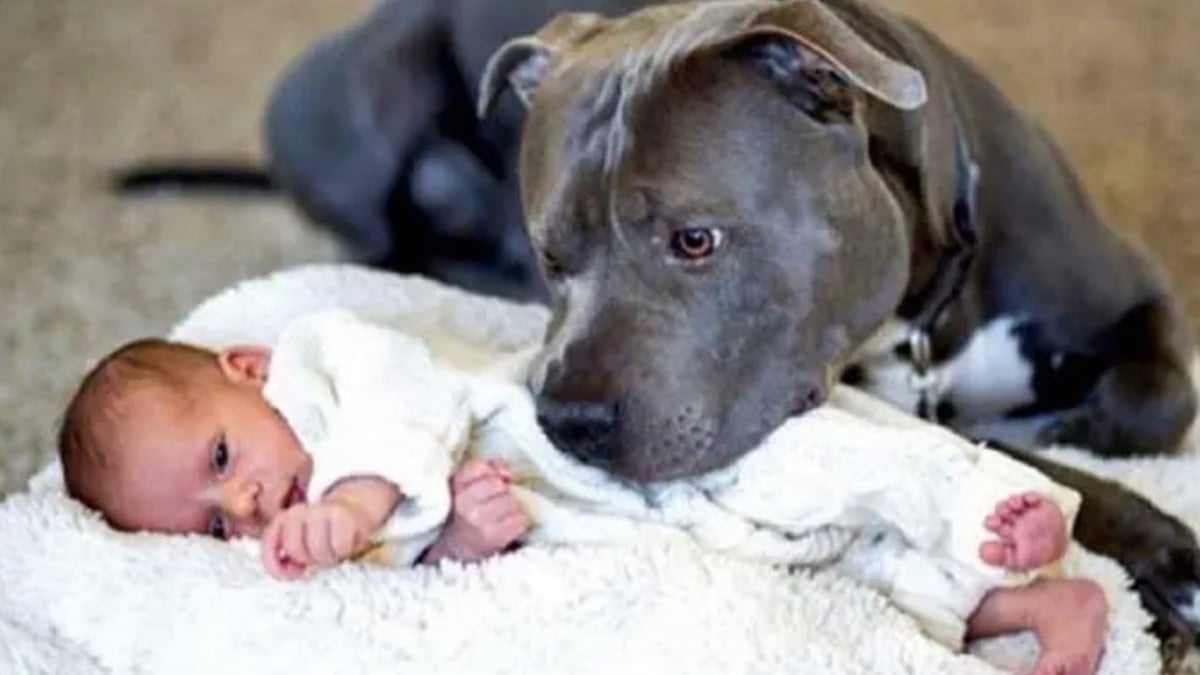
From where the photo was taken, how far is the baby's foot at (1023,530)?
1.39 meters

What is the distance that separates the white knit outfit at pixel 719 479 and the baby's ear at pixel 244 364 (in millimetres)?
37

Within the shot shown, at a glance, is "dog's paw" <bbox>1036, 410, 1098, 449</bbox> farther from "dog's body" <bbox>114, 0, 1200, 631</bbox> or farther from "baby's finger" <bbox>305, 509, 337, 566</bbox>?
"baby's finger" <bbox>305, 509, 337, 566</bbox>

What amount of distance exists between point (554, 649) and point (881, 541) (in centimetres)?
24

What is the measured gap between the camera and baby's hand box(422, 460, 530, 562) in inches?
57.6

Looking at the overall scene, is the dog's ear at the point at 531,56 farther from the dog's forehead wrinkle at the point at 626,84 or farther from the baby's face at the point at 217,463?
the baby's face at the point at 217,463

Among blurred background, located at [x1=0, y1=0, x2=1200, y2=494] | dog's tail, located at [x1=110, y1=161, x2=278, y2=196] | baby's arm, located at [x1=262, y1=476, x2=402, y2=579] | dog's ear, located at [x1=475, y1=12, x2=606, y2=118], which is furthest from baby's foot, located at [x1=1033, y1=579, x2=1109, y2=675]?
dog's tail, located at [x1=110, y1=161, x2=278, y2=196]

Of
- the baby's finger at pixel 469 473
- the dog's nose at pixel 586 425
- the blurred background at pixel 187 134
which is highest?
the dog's nose at pixel 586 425

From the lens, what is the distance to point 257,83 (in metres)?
2.91

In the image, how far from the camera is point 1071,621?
146 centimetres

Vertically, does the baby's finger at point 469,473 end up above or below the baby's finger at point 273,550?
above

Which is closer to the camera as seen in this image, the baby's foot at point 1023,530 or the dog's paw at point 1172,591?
the baby's foot at point 1023,530

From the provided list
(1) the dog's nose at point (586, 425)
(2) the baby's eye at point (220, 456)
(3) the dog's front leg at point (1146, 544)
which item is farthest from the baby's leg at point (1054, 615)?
(2) the baby's eye at point (220, 456)

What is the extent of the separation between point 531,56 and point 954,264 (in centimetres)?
35

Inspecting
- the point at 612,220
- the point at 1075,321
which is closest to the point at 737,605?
the point at 612,220
